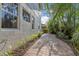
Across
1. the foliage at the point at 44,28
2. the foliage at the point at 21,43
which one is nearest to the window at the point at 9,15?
the foliage at the point at 21,43

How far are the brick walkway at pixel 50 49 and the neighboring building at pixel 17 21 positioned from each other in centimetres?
21

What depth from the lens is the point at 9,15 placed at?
3.00 meters

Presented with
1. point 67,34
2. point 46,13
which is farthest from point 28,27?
point 67,34

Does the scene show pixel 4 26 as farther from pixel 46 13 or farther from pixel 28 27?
pixel 46 13

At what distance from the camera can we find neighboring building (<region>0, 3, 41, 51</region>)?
2986mm

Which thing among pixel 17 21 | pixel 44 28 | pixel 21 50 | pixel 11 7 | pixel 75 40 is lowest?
pixel 21 50

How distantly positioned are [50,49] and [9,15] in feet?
2.49

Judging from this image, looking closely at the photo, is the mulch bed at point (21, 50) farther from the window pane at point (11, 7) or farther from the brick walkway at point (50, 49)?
the window pane at point (11, 7)

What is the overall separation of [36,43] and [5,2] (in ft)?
2.41

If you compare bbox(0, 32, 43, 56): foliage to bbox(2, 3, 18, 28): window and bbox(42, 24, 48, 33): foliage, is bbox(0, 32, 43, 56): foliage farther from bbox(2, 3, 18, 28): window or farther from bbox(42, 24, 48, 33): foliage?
bbox(2, 3, 18, 28): window

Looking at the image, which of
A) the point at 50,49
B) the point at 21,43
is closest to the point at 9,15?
the point at 21,43

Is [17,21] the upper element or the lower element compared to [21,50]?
upper

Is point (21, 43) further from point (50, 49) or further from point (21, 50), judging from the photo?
point (50, 49)

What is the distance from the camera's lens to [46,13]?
3.03 metres
